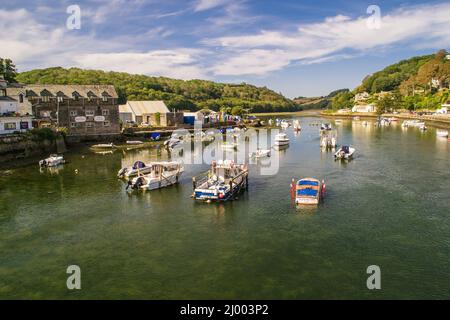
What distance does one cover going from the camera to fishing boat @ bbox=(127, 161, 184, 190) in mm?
45500

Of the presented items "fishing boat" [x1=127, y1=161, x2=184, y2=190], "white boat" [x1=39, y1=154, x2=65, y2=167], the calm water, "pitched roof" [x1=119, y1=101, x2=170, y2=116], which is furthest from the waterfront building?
"fishing boat" [x1=127, y1=161, x2=184, y2=190]

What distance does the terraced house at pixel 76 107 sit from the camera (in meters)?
83.1

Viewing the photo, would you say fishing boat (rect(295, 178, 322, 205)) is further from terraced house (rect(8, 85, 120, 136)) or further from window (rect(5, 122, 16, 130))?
terraced house (rect(8, 85, 120, 136))

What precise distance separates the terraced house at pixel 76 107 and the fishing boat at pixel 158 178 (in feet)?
146

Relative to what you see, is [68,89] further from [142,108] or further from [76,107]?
[142,108]

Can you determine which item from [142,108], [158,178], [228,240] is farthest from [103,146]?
[228,240]

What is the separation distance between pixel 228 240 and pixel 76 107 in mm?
68996

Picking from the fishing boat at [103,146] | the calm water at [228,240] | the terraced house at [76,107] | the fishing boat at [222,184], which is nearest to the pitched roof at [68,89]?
the terraced house at [76,107]

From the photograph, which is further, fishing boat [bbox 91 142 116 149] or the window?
fishing boat [bbox 91 142 116 149]

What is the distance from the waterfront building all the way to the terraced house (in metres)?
21.3

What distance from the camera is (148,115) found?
114 m

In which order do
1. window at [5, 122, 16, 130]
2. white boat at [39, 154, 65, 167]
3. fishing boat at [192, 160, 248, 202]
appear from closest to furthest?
fishing boat at [192, 160, 248, 202] < white boat at [39, 154, 65, 167] < window at [5, 122, 16, 130]
